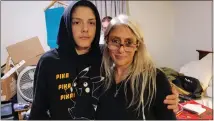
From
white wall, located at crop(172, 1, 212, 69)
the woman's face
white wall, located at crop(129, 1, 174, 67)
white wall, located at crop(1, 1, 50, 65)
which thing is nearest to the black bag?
white wall, located at crop(172, 1, 212, 69)

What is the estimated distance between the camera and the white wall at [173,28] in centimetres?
324

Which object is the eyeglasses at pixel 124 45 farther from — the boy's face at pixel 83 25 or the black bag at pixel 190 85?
the black bag at pixel 190 85

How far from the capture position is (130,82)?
0.94 metres

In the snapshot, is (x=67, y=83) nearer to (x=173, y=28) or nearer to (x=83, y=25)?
(x=83, y=25)

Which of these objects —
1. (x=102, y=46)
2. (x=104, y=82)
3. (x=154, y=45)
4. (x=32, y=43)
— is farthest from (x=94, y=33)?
(x=154, y=45)

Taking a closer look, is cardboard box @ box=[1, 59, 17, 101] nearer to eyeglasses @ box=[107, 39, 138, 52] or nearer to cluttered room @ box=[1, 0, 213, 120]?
cluttered room @ box=[1, 0, 213, 120]

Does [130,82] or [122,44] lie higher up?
[122,44]

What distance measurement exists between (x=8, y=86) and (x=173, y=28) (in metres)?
3.20

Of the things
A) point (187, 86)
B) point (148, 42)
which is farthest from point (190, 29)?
point (187, 86)

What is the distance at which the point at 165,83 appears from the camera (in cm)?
92

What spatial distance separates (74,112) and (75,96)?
0.27ft

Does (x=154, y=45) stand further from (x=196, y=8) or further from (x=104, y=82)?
(x=104, y=82)

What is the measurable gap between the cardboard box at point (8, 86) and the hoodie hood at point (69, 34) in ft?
4.86

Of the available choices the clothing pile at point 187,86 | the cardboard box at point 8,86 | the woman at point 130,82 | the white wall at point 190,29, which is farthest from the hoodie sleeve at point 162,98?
the white wall at point 190,29
